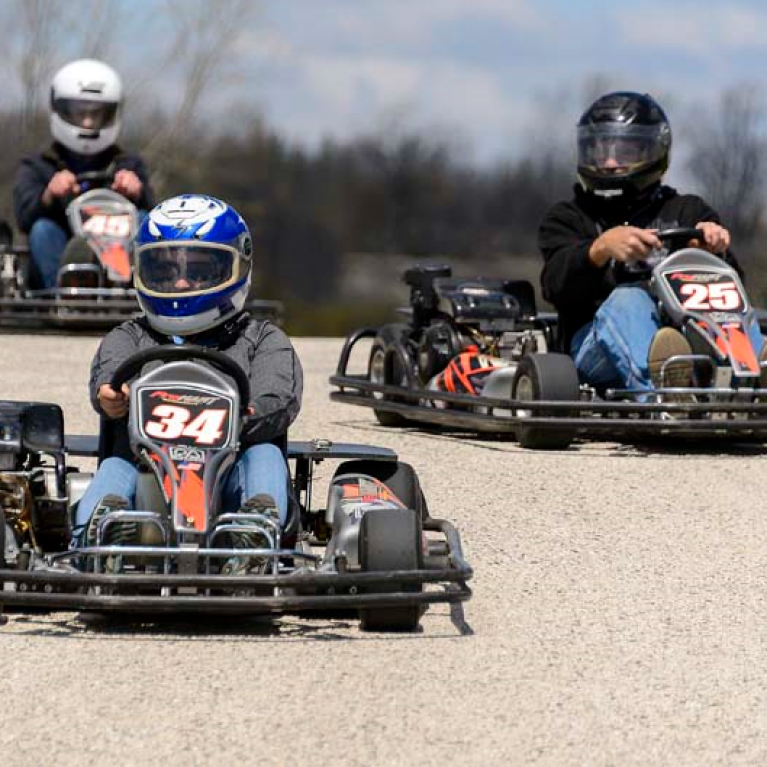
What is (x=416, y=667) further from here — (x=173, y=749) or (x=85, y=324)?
(x=85, y=324)

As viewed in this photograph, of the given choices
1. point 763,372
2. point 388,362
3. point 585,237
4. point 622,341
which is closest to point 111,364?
point 622,341

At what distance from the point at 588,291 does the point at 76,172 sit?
6.16m

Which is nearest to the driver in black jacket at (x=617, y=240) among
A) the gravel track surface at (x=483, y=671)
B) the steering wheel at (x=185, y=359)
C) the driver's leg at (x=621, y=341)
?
the driver's leg at (x=621, y=341)

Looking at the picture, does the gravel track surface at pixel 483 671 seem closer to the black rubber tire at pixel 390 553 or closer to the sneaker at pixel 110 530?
the black rubber tire at pixel 390 553

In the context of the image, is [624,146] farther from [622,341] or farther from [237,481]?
[237,481]

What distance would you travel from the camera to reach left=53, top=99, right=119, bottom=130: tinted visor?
14430 mm

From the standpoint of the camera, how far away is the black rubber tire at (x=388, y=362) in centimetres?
974

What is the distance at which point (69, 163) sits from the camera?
47.2 feet

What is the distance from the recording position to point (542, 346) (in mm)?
14570

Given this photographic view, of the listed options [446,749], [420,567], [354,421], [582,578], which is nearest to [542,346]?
[354,421]

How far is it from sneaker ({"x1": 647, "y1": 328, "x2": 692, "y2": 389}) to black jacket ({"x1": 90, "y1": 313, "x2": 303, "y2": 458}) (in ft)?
10.3

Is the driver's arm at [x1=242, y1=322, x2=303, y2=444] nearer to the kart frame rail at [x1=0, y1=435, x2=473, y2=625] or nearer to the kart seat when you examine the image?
the kart frame rail at [x1=0, y1=435, x2=473, y2=625]

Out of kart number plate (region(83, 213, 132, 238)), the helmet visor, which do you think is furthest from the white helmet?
the helmet visor

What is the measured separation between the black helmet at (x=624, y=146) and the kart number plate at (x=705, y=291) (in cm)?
84
